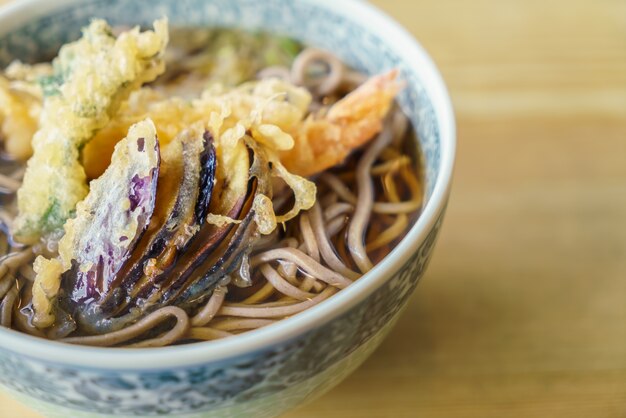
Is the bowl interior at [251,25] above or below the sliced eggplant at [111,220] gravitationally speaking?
above

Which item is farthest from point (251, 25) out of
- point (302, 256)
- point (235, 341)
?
point (235, 341)

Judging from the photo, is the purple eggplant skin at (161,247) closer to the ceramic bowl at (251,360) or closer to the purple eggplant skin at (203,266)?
the purple eggplant skin at (203,266)

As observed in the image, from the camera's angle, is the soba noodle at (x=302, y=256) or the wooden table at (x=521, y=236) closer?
the soba noodle at (x=302, y=256)

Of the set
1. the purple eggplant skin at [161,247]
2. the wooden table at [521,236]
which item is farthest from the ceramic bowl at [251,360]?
the wooden table at [521,236]

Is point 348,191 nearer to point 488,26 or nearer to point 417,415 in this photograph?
point 417,415

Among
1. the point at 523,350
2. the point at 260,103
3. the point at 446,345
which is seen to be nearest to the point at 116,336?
the point at 260,103
